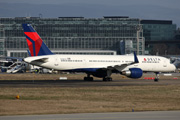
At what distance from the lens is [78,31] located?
15738cm

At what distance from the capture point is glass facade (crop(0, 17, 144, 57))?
153 meters

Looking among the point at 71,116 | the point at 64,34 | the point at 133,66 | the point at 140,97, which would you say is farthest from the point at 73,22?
the point at 71,116

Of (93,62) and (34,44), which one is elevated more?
(34,44)

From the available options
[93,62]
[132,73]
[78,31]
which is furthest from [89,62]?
[78,31]

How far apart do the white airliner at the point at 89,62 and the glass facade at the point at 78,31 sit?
95.2 metres

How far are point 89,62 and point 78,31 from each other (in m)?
105

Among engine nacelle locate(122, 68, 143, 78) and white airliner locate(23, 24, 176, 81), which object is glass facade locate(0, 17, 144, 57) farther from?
engine nacelle locate(122, 68, 143, 78)

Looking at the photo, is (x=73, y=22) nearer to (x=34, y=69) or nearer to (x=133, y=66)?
(x=34, y=69)

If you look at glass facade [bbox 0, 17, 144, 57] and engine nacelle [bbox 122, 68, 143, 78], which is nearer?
engine nacelle [bbox 122, 68, 143, 78]

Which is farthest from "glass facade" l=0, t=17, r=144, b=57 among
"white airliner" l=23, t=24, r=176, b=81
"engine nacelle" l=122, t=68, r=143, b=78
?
"engine nacelle" l=122, t=68, r=143, b=78

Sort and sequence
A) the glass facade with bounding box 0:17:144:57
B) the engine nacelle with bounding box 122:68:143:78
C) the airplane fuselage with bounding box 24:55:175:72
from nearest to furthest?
the engine nacelle with bounding box 122:68:143:78 < the airplane fuselage with bounding box 24:55:175:72 < the glass facade with bounding box 0:17:144:57

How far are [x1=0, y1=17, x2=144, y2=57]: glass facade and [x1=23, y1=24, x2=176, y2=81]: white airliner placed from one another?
95.2 meters

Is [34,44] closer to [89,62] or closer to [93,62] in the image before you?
[89,62]

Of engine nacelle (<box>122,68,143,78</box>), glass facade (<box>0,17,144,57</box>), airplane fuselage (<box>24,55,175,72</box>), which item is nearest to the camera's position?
engine nacelle (<box>122,68,143,78</box>)
